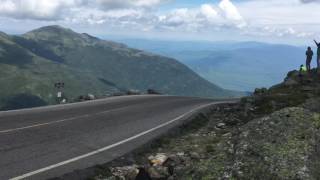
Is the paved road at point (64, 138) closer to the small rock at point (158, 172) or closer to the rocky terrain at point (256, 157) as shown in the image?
the rocky terrain at point (256, 157)

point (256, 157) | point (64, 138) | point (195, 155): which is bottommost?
point (195, 155)

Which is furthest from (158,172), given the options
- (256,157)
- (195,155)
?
(195,155)

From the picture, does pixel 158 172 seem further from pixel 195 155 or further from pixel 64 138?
pixel 64 138

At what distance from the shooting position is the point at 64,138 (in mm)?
16609

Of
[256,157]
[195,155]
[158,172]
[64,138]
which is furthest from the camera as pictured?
[64,138]

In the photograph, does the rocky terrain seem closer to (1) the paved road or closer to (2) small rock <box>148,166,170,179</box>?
(2) small rock <box>148,166,170,179</box>

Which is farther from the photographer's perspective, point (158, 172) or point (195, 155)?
point (195, 155)

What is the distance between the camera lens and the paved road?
12.2 meters

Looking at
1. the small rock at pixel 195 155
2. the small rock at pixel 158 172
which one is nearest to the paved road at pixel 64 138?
the small rock at pixel 195 155

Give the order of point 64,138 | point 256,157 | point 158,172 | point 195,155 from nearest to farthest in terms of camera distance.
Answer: point 256,157, point 158,172, point 195,155, point 64,138

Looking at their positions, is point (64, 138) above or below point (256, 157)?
below

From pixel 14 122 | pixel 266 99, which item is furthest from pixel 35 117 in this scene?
pixel 266 99

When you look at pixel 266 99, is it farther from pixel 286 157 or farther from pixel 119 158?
pixel 286 157

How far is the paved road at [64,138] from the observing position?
1217cm
